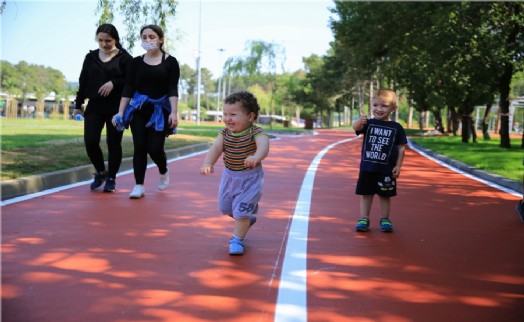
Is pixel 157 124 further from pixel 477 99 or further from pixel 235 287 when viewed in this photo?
pixel 477 99

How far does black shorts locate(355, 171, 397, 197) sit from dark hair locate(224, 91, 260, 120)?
156 cm

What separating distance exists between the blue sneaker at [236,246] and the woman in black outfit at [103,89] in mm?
3461

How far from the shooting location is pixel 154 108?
7312mm

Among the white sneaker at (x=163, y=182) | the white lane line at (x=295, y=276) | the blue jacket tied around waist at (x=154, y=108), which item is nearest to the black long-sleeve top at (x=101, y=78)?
the blue jacket tied around waist at (x=154, y=108)

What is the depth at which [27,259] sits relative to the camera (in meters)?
4.37

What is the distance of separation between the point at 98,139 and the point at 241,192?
3581 mm

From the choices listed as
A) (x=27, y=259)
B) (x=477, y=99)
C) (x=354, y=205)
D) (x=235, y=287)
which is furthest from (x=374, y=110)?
(x=477, y=99)

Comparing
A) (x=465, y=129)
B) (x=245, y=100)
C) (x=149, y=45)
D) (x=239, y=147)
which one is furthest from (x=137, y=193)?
(x=465, y=129)

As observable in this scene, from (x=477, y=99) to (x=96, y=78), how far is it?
24.3m

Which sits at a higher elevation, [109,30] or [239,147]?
[109,30]

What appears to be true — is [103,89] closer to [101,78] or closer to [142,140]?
[101,78]

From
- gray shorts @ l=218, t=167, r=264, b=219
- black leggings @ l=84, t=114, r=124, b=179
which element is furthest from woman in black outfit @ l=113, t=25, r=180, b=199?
gray shorts @ l=218, t=167, r=264, b=219

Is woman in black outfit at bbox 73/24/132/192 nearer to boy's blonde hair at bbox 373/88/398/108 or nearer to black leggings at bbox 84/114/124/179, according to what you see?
black leggings at bbox 84/114/124/179

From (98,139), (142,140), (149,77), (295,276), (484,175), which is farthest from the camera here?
(484,175)
